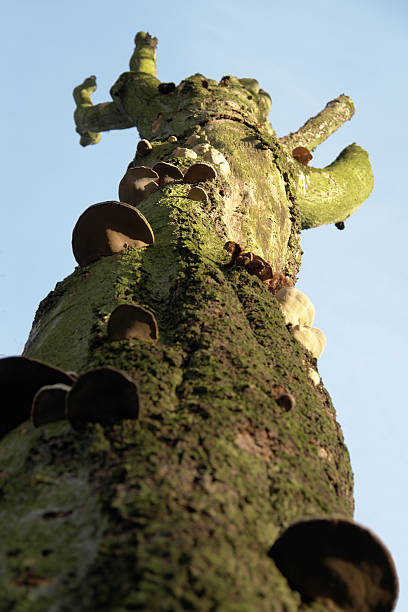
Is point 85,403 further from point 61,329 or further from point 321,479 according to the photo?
point 61,329

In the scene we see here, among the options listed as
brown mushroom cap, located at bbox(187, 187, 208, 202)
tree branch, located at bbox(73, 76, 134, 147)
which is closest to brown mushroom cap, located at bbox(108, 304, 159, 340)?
brown mushroom cap, located at bbox(187, 187, 208, 202)

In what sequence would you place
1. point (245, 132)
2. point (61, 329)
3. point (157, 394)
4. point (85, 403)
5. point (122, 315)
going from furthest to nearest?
point (245, 132) < point (61, 329) < point (122, 315) < point (157, 394) < point (85, 403)

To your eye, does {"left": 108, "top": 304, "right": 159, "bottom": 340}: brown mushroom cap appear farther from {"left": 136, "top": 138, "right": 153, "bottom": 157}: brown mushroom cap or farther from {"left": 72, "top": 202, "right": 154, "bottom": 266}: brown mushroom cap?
{"left": 136, "top": 138, "right": 153, "bottom": 157}: brown mushroom cap

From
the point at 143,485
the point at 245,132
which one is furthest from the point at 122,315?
the point at 245,132

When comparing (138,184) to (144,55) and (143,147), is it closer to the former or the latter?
(143,147)

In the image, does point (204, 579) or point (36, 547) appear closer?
point (204, 579)

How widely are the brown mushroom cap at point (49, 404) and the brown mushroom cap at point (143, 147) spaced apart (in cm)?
463

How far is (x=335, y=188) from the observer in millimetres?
8516

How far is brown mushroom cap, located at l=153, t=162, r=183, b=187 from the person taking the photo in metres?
5.12

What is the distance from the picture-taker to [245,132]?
269 inches

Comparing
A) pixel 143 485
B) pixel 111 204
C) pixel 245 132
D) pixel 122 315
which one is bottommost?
pixel 143 485

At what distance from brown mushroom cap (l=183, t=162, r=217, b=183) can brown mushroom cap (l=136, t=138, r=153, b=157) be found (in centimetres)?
153

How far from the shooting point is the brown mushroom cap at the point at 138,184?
16.9 feet

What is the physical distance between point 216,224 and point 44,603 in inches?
136
